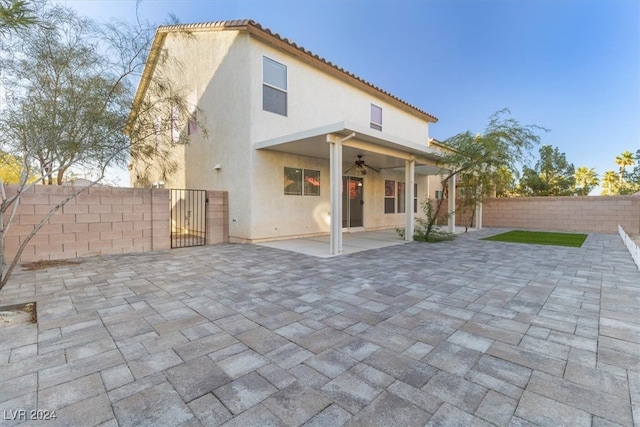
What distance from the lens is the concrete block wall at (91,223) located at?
579cm

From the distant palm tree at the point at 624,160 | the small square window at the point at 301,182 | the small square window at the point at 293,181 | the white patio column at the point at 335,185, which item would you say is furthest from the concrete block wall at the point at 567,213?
the distant palm tree at the point at 624,160

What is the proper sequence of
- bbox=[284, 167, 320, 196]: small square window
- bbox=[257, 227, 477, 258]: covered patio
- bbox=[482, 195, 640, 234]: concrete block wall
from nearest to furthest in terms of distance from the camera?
1. bbox=[257, 227, 477, 258]: covered patio
2. bbox=[284, 167, 320, 196]: small square window
3. bbox=[482, 195, 640, 234]: concrete block wall

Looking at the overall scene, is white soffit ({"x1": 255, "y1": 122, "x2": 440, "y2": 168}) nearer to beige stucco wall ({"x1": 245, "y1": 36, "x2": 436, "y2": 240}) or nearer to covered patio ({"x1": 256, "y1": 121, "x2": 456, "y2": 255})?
covered patio ({"x1": 256, "y1": 121, "x2": 456, "y2": 255})

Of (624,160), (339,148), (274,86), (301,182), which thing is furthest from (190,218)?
(624,160)

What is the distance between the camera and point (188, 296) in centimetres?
388

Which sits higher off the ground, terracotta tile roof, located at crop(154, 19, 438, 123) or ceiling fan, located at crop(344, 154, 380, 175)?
terracotta tile roof, located at crop(154, 19, 438, 123)

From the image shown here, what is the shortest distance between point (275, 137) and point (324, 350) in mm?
7319

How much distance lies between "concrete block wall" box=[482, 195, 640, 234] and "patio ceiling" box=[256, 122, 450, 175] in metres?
7.02

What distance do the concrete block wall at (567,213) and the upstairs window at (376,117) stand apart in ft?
23.4

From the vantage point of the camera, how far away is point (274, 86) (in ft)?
28.6

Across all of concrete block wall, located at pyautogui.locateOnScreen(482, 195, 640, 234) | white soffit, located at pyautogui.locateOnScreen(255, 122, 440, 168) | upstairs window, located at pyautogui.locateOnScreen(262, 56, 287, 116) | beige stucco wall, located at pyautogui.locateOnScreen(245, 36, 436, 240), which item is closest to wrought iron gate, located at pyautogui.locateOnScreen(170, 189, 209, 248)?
beige stucco wall, located at pyautogui.locateOnScreen(245, 36, 436, 240)

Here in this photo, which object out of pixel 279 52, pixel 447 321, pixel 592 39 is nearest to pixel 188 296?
pixel 447 321

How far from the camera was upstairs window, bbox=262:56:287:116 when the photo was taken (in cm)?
848

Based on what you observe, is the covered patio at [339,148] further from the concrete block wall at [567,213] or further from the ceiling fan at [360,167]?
the concrete block wall at [567,213]
